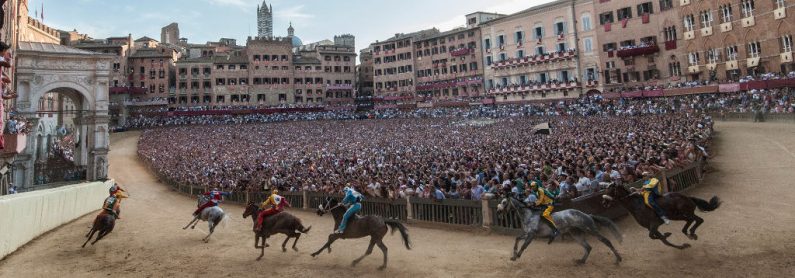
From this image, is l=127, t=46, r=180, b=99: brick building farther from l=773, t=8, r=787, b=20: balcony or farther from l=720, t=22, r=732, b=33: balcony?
l=773, t=8, r=787, b=20: balcony

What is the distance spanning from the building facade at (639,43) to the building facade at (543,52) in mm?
1824

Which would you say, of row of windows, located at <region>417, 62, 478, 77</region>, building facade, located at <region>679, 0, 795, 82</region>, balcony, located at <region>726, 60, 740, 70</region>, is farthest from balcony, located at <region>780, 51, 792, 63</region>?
row of windows, located at <region>417, 62, 478, 77</region>

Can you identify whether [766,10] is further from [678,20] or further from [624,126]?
[624,126]

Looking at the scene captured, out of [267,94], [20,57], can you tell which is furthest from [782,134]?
[267,94]

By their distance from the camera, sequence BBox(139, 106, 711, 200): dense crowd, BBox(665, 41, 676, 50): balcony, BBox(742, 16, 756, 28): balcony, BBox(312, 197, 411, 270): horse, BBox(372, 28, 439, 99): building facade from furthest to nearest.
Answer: BBox(372, 28, 439, 99): building facade
BBox(665, 41, 676, 50): balcony
BBox(742, 16, 756, 28): balcony
BBox(139, 106, 711, 200): dense crowd
BBox(312, 197, 411, 270): horse

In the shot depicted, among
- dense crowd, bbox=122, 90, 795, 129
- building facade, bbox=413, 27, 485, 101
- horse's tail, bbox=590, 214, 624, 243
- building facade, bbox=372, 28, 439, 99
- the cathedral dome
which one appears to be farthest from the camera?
the cathedral dome

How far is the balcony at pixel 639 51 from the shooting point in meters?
47.6

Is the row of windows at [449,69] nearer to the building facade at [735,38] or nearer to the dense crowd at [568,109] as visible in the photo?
the dense crowd at [568,109]

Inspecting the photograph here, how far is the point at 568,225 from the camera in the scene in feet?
31.1

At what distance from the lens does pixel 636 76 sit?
4988cm

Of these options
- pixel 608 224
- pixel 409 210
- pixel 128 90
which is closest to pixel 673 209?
pixel 608 224

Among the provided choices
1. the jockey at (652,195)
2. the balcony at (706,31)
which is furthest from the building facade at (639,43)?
the jockey at (652,195)

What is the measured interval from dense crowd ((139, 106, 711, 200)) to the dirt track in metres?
2.09

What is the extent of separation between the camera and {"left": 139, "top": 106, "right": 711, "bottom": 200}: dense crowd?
15305 mm
